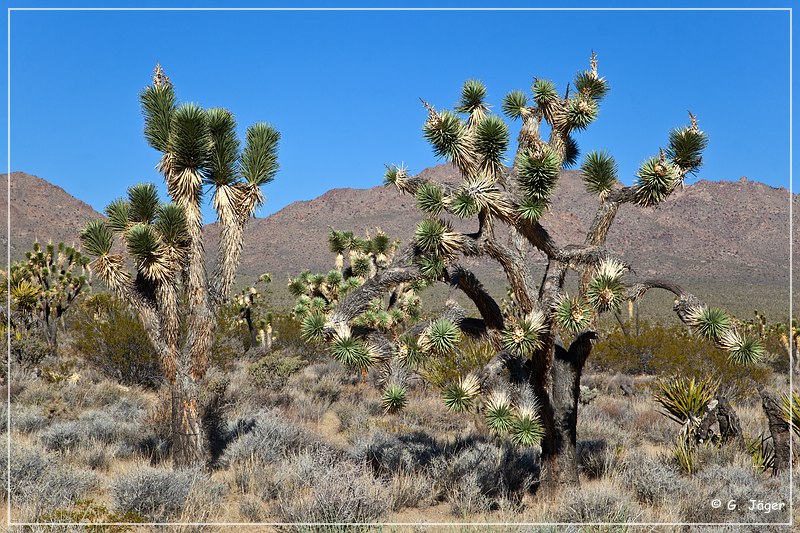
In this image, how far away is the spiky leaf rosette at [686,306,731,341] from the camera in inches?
289

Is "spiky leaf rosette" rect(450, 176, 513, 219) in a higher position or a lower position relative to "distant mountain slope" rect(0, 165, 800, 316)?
lower

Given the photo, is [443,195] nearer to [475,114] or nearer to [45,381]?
[475,114]

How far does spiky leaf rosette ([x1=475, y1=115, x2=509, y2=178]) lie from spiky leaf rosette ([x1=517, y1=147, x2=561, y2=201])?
38 cm

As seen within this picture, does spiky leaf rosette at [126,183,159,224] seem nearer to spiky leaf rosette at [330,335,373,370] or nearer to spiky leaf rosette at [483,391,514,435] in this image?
spiky leaf rosette at [330,335,373,370]

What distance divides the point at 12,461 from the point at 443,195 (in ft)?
20.4

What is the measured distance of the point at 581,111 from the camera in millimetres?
9398

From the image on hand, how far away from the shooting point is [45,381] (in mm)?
17156

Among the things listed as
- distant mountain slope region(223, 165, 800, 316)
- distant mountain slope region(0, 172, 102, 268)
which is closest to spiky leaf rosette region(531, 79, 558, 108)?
distant mountain slope region(223, 165, 800, 316)

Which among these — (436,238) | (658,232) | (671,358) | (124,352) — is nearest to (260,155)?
(436,238)

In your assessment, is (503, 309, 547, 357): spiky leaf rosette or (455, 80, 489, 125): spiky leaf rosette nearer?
(503, 309, 547, 357): spiky leaf rosette

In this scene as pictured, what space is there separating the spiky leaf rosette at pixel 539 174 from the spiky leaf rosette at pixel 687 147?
5.61ft

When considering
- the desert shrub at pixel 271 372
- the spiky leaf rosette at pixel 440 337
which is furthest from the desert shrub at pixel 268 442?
the desert shrub at pixel 271 372

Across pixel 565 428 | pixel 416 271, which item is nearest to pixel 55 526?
pixel 416 271

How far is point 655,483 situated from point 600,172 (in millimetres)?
→ 3753
